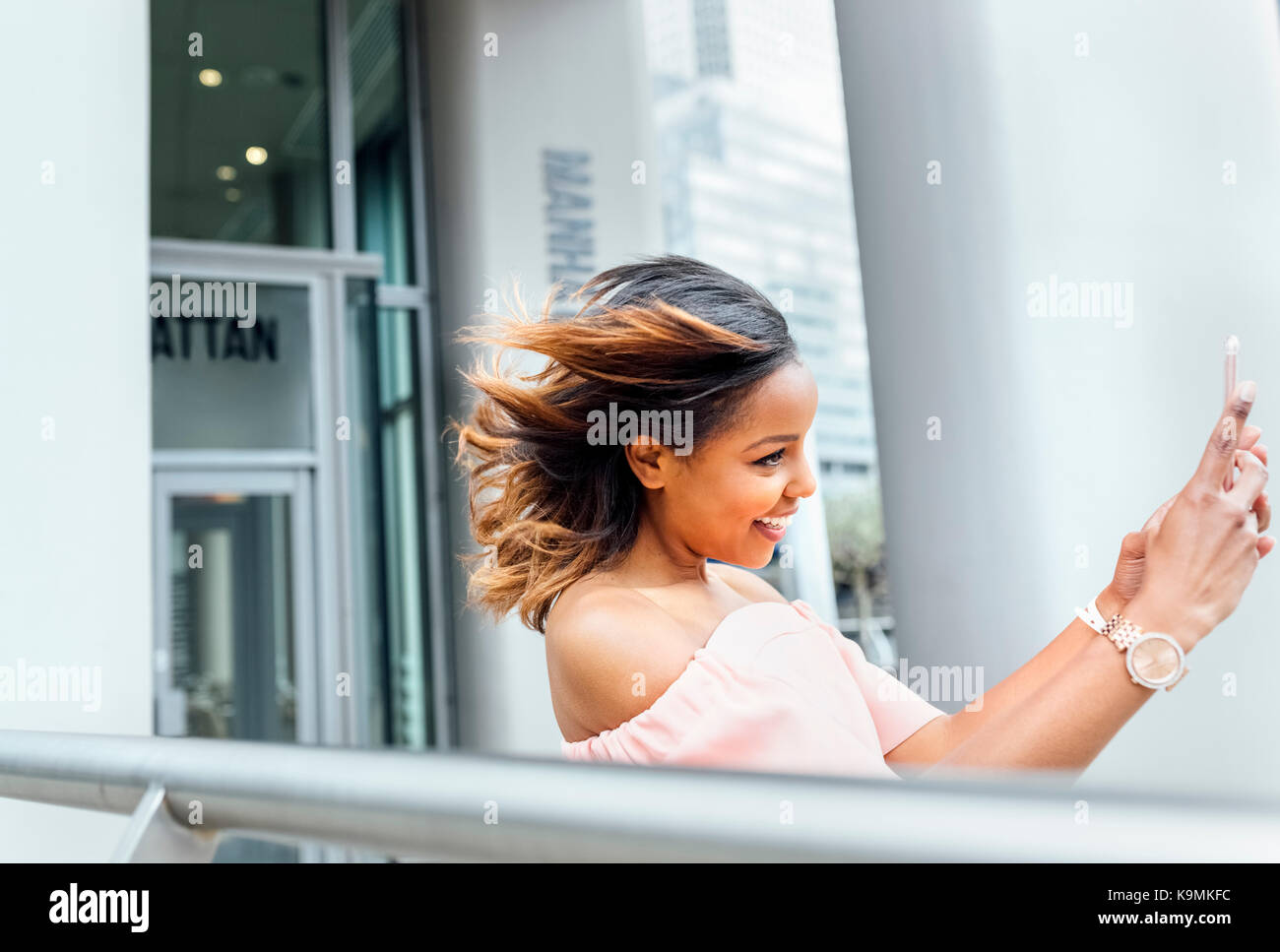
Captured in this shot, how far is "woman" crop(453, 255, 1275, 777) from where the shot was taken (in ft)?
3.33

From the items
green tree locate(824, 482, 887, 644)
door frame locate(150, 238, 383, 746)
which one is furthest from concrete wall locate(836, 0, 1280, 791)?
green tree locate(824, 482, 887, 644)

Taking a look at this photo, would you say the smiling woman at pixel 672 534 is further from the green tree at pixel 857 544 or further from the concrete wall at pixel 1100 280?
the green tree at pixel 857 544

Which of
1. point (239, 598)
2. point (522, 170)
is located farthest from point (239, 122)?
point (239, 598)

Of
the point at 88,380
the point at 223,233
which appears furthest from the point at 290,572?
the point at 88,380

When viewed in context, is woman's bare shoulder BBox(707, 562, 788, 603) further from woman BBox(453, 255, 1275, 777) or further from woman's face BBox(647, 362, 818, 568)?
woman's face BBox(647, 362, 818, 568)

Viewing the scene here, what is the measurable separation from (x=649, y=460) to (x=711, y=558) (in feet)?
0.44

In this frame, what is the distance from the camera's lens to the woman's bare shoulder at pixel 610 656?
1120 millimetres

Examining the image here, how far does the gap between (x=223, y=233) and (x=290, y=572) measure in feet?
5.92

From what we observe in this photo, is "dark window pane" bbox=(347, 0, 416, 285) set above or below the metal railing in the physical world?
above

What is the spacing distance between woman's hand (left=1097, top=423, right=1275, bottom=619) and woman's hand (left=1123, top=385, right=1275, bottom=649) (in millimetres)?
30

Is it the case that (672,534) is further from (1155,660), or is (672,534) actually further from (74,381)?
(74,381)

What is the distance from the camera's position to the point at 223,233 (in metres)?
5.86

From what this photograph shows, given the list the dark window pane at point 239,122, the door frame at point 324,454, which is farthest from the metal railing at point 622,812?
the dark window pane at point 239,122

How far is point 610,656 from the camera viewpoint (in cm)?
112
